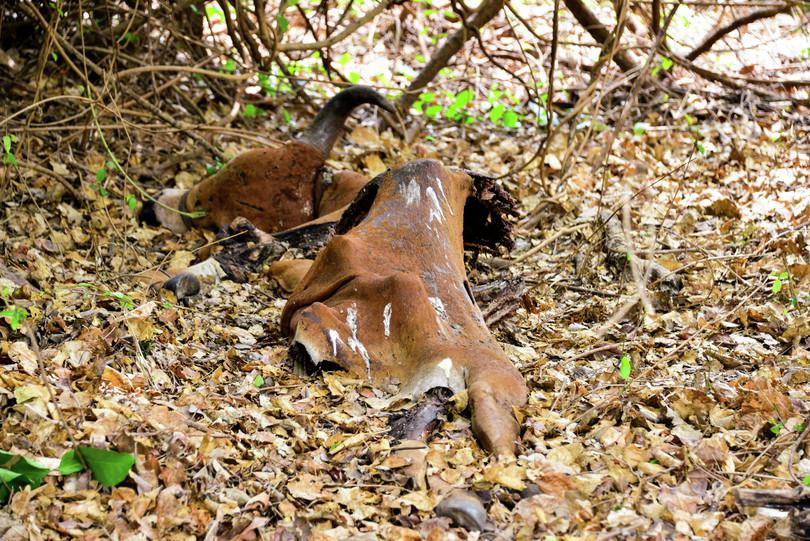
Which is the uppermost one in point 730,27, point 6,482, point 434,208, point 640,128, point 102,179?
point 730,27

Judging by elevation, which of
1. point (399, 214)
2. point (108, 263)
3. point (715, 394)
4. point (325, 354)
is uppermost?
point (399, 214)

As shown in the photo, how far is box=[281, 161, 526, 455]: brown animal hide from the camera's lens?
302 cm

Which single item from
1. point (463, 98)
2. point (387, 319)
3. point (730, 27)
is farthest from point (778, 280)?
point (463, 98)

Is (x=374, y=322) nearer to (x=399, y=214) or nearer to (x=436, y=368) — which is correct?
(x=436, y=368)

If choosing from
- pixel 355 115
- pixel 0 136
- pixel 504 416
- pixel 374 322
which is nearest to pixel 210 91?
pixel 355 115

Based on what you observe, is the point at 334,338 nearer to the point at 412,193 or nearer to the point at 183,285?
the point at 412,193

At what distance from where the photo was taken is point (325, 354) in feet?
10.6

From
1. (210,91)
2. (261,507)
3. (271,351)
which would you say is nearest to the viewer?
(261,507)

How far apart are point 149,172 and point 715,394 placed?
15.3 feet

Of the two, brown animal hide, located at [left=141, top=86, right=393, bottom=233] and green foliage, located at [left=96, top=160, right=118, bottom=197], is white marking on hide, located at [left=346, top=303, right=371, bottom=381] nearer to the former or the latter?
brown animal hide, located at [left=141, top=86, right=393, bottom=233]

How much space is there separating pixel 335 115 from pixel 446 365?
3337 millimetres

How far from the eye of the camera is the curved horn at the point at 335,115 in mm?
5840

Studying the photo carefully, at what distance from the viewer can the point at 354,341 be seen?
3258mm

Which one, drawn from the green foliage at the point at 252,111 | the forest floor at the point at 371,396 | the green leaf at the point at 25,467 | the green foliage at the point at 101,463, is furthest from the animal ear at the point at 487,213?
the green foliage at the point at 252,111
